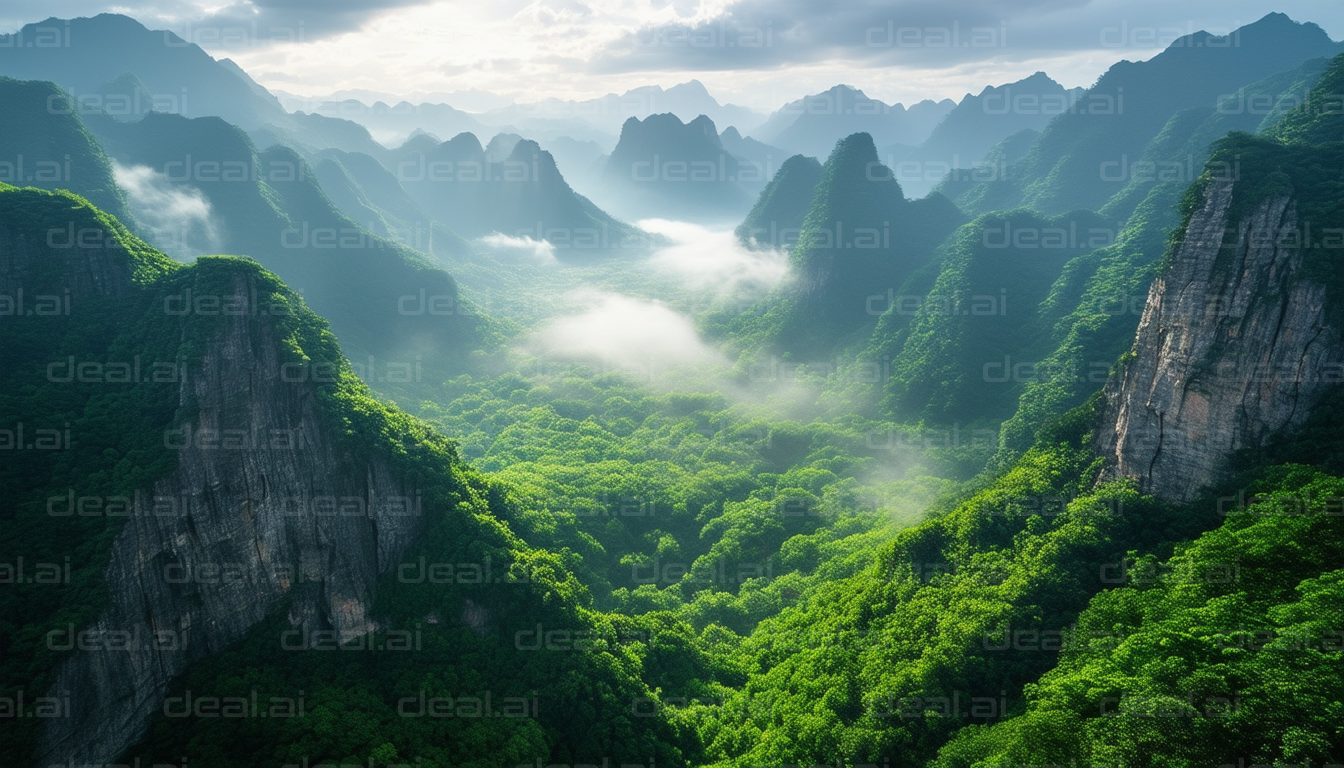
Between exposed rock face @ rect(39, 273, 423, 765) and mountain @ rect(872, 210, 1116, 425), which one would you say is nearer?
exposed rock face @ rect(39, 273, 423, 765)

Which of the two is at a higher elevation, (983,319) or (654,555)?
Answer: (983,319)

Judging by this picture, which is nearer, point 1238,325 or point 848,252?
point 1238,325

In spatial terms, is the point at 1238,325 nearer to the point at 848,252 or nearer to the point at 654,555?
the point at 654,555

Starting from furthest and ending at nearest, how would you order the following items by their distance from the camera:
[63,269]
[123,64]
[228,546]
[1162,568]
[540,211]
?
[540,211] → [123,64] → [63,269] → [228,546] → [1162,568]

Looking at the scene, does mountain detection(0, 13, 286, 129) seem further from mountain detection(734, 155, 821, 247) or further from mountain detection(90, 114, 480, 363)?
mountain detection(734, 155, 821, 247)

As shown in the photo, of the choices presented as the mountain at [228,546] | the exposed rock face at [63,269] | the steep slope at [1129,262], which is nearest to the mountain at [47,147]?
the exposed rock face at [63,269]

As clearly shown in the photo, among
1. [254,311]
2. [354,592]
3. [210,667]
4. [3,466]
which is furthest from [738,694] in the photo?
[3,466]

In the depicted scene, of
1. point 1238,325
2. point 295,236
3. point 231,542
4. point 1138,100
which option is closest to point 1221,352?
point 1238,325

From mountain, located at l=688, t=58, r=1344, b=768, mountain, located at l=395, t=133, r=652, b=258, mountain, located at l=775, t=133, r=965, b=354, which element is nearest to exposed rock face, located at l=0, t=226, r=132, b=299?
mountain, located at l=688, t=58, r=1344, b=768
